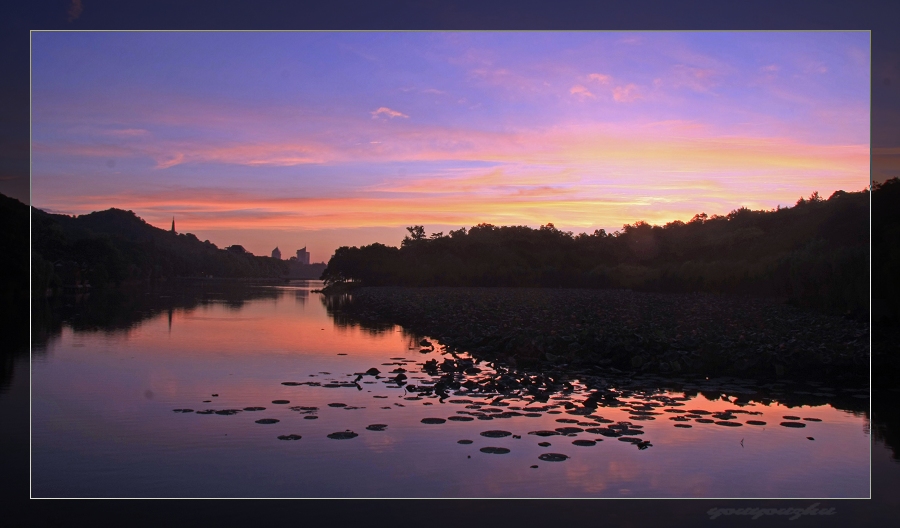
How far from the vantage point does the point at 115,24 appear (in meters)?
6.44

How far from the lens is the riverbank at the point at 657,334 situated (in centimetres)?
983

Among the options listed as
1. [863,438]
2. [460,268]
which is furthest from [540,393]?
[460,268]

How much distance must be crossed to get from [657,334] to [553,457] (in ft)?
20.4

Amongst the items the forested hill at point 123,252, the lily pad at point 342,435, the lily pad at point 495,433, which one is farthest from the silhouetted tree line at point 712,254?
the lily pad at point 342,435

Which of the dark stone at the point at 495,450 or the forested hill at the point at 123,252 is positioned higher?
the forested hill at the point at 123,252

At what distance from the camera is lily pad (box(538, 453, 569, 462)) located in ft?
18.6

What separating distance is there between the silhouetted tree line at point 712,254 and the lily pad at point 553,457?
374 inches

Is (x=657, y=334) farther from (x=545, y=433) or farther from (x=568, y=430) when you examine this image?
(x=545, y=433)

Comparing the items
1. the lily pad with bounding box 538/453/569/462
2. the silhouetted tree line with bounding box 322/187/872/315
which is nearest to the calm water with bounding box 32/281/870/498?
the lily pad with bounding box 538/453/569/462

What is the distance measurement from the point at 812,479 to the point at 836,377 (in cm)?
456

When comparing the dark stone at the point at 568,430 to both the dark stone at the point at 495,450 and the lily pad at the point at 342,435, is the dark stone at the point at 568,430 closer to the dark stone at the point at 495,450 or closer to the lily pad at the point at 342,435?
the dark stone at the point at 495,450

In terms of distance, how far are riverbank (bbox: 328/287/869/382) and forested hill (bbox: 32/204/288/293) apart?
4646mm

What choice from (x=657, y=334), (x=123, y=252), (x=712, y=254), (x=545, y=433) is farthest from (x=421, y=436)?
(x=123, y=252)

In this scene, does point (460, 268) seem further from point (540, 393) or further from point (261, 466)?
point (261, 466)
